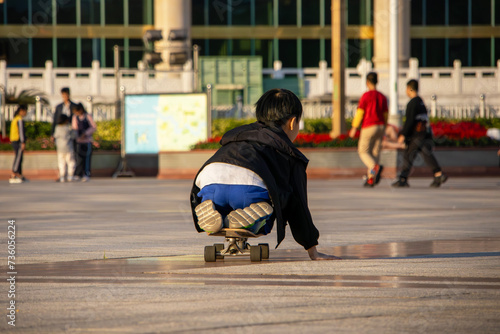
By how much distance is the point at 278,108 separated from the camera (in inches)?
266

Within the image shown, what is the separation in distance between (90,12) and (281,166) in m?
40.6

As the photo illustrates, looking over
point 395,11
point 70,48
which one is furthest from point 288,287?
point 70,48

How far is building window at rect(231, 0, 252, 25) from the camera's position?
4638cm

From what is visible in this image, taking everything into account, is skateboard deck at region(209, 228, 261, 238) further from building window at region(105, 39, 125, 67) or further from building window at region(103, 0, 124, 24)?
building window at region(103, 0, 124, 24)

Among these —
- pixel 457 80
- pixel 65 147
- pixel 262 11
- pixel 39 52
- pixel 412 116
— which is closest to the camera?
pixel 412 116

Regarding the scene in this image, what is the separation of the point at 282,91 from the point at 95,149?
17.9 m

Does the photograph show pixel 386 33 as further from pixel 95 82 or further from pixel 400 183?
pixel 400 183

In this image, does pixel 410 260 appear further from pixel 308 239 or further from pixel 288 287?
pixel 288 287

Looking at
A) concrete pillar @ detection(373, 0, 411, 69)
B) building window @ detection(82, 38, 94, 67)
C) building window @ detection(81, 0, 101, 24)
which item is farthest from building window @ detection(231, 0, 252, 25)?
building window @ detection(82, 38, 94, 67)

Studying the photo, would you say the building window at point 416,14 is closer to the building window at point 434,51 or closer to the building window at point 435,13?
the building window at point 435,13

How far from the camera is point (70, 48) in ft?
151

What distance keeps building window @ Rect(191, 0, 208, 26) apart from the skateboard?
40.0 metres

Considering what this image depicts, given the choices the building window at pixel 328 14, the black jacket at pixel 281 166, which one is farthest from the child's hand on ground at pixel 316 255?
the building window at pixel 328 14

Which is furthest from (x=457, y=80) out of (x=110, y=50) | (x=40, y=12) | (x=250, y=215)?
(x=250, y=215)
